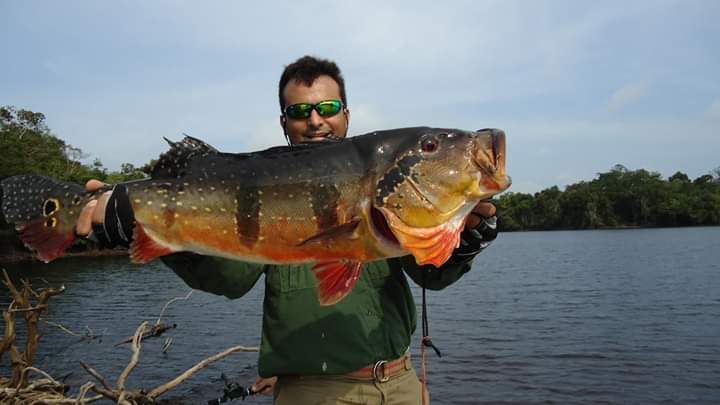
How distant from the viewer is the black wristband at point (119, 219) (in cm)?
322

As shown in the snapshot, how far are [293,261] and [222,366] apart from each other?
16277 millimetres

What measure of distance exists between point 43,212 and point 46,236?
0.49 feet

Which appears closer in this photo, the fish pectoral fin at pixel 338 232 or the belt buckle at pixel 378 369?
the fish pectoral fin at pixel 338 232

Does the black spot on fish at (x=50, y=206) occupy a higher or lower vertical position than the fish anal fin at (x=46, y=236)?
higher

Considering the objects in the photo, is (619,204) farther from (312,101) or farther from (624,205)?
(312,101)

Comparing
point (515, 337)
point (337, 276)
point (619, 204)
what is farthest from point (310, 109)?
point (619, 204)

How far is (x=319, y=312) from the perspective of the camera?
387cm

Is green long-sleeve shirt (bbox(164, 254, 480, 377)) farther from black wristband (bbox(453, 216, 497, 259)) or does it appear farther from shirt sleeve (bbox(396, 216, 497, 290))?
black wristband (bbox(453, 216, 497, 259))

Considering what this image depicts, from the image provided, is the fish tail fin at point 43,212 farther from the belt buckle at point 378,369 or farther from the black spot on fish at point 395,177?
the belt buckle at point 378,369

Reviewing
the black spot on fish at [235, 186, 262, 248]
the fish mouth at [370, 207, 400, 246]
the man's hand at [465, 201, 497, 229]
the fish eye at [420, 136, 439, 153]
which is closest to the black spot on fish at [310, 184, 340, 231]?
the fish mouth at [370, 207, 400, 246]

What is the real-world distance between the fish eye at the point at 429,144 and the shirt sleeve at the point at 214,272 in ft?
5.37

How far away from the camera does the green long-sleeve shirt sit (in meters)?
3.78

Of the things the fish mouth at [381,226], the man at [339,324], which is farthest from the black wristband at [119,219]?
the fish mouth at [381,226]

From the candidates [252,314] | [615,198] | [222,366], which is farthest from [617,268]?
[615,198]
